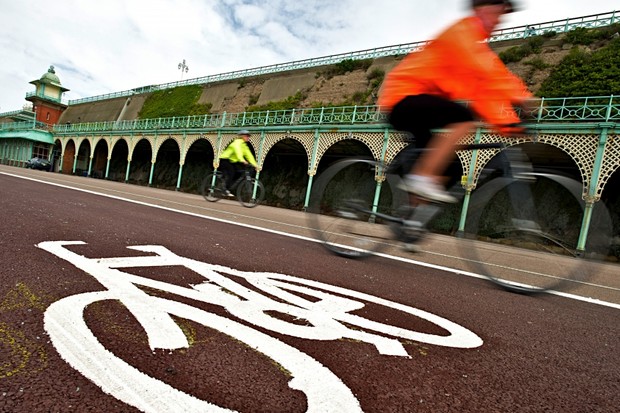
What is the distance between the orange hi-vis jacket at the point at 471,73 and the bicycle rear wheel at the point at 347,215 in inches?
39.4

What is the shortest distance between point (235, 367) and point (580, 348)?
179cm

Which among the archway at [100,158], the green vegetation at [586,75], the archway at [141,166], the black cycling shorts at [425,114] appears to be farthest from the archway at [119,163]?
the black cycling shorts at [425,114]

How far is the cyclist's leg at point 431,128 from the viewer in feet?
9.29

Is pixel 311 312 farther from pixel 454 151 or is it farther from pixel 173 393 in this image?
pixel 454 151

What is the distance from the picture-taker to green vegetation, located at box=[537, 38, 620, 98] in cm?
1565

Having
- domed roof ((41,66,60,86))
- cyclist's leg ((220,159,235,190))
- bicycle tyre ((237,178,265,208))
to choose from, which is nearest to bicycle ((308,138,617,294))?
bicycle tyre ((237,178,265,208))

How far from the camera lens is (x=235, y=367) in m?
1.21

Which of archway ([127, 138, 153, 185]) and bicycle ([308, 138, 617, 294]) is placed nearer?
bicycle ([308, 138, 617, 294])

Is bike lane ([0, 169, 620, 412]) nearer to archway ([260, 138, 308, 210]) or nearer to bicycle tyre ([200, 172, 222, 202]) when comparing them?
bicycle tyre ([200, 172, 222, 202])

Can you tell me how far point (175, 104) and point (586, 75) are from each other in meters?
35.5

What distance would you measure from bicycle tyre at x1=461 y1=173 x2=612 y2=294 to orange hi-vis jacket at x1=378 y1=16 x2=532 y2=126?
72cm

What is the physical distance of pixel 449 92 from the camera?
271 centimetres

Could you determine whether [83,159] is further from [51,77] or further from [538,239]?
[538,239]

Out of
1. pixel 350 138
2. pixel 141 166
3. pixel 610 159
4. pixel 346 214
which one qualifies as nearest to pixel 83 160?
pixel 141 166
